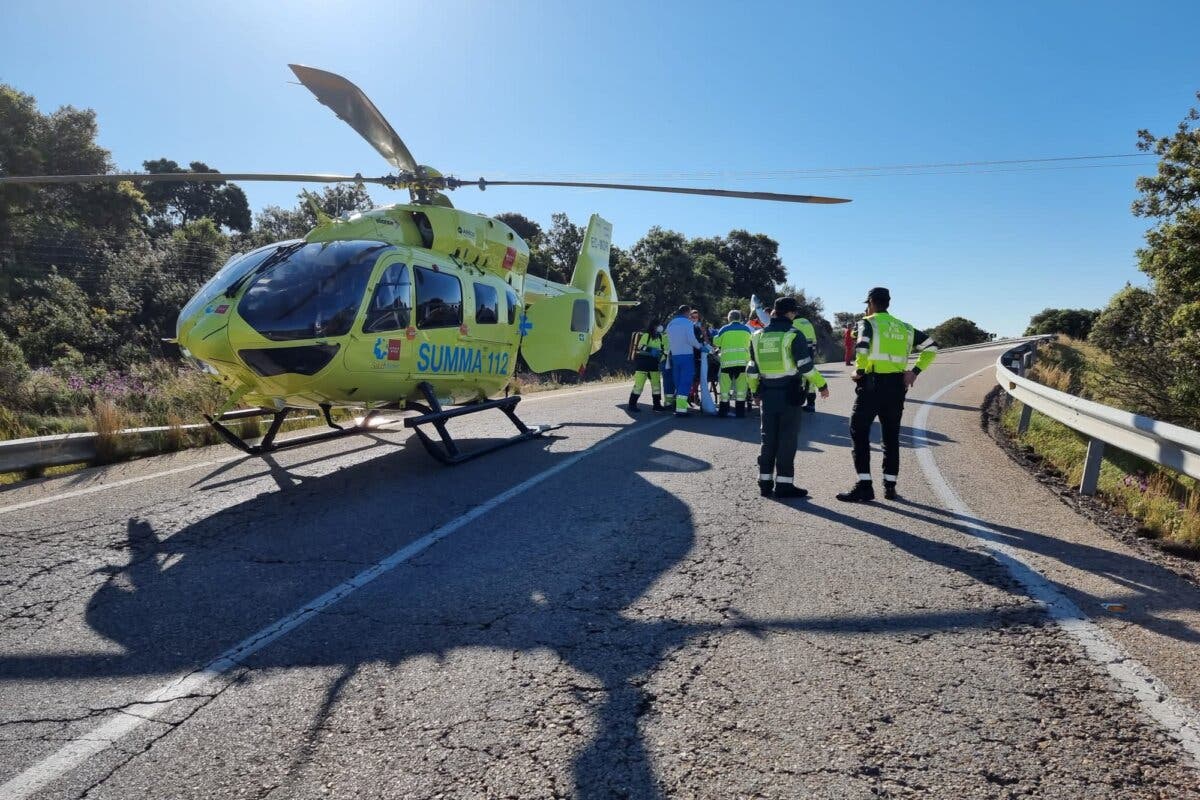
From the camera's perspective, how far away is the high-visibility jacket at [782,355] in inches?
248

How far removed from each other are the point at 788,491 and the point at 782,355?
1.21m

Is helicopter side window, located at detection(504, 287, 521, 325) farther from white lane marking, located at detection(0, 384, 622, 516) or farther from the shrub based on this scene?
the shrub

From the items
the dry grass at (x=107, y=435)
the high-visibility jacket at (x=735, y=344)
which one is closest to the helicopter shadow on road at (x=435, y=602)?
the dry grass at (x=107, y=435)

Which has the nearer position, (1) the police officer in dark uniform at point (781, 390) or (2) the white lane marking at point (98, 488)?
(2) the white lane marking at point (98, 488)

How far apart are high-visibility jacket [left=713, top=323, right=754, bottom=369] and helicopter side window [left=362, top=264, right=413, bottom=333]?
18.0 feet

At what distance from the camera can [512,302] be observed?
32.0 ft

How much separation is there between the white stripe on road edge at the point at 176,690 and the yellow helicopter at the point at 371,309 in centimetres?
262

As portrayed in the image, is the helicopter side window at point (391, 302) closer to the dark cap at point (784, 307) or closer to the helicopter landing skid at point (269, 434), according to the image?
the helicopter landing skid at point (269, 434)

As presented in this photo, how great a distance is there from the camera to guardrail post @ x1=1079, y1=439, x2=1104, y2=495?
21.2 feet

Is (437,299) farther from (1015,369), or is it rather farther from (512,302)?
(1015,369)

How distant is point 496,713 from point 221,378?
208 inches

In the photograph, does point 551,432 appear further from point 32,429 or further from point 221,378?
point 32,429

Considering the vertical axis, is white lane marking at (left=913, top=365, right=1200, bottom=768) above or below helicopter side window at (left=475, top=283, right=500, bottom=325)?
below

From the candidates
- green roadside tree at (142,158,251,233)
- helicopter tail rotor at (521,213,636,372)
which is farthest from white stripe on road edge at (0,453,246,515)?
green roadside tree at (142,158,251,233)
